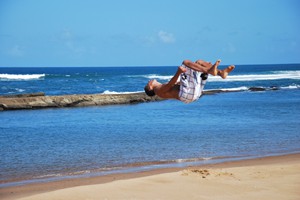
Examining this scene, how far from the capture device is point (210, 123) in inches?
772

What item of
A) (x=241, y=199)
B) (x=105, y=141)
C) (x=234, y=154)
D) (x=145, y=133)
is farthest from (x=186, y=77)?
(x=145, y=133)

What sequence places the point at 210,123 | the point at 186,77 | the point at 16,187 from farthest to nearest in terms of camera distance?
the point at 210,123, the point at 16,187, the point at 186,77

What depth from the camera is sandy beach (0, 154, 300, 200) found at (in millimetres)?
9133

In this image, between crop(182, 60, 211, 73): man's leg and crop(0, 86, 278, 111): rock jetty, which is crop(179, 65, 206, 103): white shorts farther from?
crop(0, 86, 278, 111): rock jetty

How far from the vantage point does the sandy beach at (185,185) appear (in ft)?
30.0

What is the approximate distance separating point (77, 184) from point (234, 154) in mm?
4868

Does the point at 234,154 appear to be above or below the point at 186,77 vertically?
below

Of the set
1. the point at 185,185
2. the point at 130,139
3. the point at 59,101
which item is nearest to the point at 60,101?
the point at 59,101

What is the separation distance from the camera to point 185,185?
32.3ft

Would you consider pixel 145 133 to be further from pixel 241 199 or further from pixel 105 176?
pixel 241 199

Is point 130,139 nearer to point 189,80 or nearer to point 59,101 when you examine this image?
point 189,80

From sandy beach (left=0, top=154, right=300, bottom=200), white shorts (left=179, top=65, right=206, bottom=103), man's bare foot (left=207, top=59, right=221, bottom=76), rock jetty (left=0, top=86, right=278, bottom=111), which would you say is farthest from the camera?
rock jetty (left=0, top=86, right=278, bottom=111)

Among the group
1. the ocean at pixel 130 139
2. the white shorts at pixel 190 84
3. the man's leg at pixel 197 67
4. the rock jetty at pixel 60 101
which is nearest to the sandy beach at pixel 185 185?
the ocean at pixel 130 139

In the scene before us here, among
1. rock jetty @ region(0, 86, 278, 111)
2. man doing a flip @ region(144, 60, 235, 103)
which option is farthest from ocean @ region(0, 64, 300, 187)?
man doing a flip @ region(144, 60, 235, 103)
